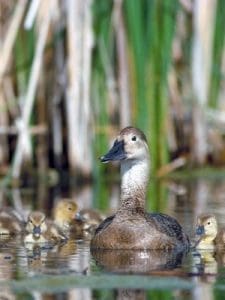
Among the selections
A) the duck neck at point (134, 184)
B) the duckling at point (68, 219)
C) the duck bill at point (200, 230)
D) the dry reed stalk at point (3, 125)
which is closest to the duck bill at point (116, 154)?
the duck neck at point (134, 184)

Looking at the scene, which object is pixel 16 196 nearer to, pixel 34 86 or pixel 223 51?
pixel 34 86

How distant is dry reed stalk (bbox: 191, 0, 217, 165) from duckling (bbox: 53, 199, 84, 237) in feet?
11.7

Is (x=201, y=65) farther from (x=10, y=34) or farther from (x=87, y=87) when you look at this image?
(x=10, y=34)

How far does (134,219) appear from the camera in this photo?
8.98m

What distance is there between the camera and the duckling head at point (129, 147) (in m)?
9.02

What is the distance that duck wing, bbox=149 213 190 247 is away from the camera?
9.04 meters

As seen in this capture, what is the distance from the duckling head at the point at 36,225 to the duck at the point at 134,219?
52 cm

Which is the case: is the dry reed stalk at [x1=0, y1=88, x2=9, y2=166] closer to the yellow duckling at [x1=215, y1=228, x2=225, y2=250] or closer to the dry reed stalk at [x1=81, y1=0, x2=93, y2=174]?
the dry reed stalk at [x1=81, y1=0, x2=93, y2=174]

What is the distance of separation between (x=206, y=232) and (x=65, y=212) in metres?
1.88

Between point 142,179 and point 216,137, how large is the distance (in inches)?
213

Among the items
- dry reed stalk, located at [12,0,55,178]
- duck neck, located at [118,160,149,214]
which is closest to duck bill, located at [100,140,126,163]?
duck neck, located at [118,160,149,214]

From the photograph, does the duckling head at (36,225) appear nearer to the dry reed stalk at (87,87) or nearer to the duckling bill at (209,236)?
the duckling bill at (209,236)

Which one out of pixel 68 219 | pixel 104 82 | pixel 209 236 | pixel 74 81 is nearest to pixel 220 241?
pixel 209 236

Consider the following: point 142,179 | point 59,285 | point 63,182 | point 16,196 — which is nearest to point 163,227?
point 142,179
